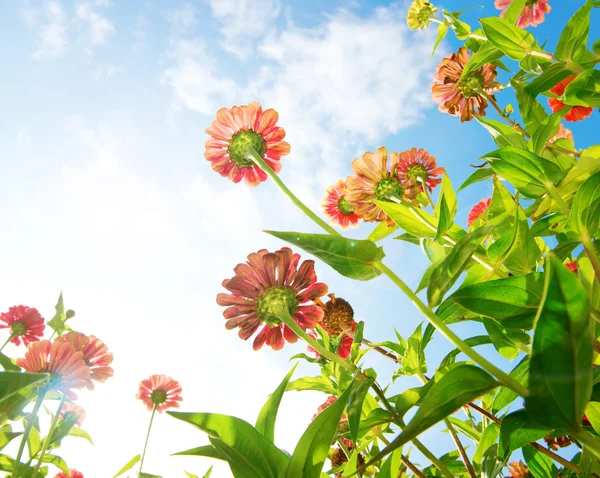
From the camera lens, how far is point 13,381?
0.77 meters

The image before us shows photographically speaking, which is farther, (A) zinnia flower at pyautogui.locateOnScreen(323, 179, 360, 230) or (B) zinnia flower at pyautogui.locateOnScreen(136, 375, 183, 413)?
(B) zinnia flower at pyautogui.locateOnScreen(136, 375, 183, 413)

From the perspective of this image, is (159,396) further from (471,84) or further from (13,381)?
(471,84)

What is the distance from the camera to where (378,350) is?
5.84ft

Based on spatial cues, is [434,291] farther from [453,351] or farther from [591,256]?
[453,351]

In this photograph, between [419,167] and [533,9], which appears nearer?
[419,167]

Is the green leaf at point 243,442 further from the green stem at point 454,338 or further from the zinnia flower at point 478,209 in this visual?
the zinnia flower at point 478,209

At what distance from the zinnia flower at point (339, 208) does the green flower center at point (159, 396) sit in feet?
7.83

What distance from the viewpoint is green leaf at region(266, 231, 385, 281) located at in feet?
2.39

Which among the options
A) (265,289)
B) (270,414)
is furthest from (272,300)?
(270,414)

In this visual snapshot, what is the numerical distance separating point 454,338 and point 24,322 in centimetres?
342

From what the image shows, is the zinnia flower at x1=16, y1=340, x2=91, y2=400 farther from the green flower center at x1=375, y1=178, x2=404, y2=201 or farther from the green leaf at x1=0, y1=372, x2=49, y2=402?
the green flower center at x1=375, y1=178, x2=404, y2=201

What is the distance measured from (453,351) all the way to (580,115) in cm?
136

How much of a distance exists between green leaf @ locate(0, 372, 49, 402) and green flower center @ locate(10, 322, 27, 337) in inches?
110

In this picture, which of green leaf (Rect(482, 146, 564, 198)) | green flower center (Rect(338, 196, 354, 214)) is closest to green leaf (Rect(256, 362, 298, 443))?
green leaf (Rect(482, 146, 564, 198))
